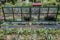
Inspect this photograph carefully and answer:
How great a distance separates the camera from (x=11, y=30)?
6.90 meters

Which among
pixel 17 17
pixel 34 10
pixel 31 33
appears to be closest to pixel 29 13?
pixel 34 10

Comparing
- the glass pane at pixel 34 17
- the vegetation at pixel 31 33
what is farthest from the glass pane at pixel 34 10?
the vegetation at pixel 31 33

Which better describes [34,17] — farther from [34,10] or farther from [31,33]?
[31,33]

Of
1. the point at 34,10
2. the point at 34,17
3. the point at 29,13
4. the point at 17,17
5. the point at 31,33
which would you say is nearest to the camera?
the point at 31,33

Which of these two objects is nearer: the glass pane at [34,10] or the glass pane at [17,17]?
the glass pane at [34,10]

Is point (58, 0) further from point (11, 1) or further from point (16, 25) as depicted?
point (16, 25)

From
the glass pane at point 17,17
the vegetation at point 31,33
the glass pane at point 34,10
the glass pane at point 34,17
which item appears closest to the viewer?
the vegetation at point 31,33

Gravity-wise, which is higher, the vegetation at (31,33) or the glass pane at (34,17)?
the glass pane at (34,17)

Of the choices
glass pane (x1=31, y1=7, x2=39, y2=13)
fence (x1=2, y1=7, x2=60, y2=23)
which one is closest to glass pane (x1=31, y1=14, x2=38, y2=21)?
fence (x1=2, y1=7, x2=60, y2=23)

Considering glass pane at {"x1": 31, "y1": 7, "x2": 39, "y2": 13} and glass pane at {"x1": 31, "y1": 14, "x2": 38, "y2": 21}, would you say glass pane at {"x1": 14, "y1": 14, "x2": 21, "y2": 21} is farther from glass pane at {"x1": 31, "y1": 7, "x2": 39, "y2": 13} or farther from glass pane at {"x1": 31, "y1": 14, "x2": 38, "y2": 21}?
glass pane at {"x1": 31, "y1": 7, "x2": 39, "y2": 13}

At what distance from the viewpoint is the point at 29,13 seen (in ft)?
27.3

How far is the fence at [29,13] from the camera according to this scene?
8.09 metres

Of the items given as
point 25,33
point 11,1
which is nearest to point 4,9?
point 25,33

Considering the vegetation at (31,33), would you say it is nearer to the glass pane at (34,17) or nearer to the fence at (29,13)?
the fence at (29,13)
